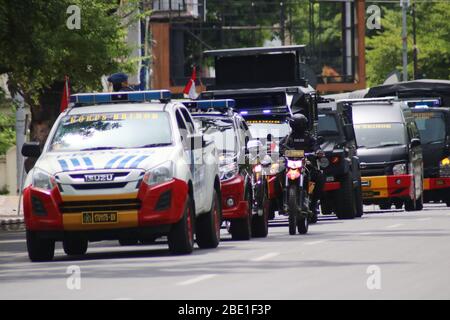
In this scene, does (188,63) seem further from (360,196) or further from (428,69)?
(360,196)

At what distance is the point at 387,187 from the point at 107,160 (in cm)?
1685

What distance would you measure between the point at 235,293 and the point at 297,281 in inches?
52.9

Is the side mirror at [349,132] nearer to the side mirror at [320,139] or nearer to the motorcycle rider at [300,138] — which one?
the side mirror at [320,139]

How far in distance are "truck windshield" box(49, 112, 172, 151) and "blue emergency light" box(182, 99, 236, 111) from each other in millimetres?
3927

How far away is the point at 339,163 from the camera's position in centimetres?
3294

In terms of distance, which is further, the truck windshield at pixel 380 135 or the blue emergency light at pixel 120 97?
the truck windshield at pixel 380 135

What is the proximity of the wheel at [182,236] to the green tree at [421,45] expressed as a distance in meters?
60.9

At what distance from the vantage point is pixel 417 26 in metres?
84.8

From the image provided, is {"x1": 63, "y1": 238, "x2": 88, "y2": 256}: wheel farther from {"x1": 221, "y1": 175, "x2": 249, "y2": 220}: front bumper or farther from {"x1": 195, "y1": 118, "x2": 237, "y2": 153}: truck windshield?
{"x1": 195, "y1": 118, "x2": 237, "y2": 153}: truck windshield

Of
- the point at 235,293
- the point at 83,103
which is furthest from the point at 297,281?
the point at 83,103

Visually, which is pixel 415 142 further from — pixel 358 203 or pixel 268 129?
pixel 268 129

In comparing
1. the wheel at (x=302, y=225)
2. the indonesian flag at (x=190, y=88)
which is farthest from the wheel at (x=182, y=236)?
the indonesian flag at (x=190, y=88)

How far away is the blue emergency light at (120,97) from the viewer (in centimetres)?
2189

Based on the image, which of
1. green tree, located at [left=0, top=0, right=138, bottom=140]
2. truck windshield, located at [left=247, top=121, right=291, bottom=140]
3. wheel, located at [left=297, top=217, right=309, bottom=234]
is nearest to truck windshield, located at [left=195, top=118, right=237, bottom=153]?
wheel, located at [left=297, top=217, right=309, bottom=234]
